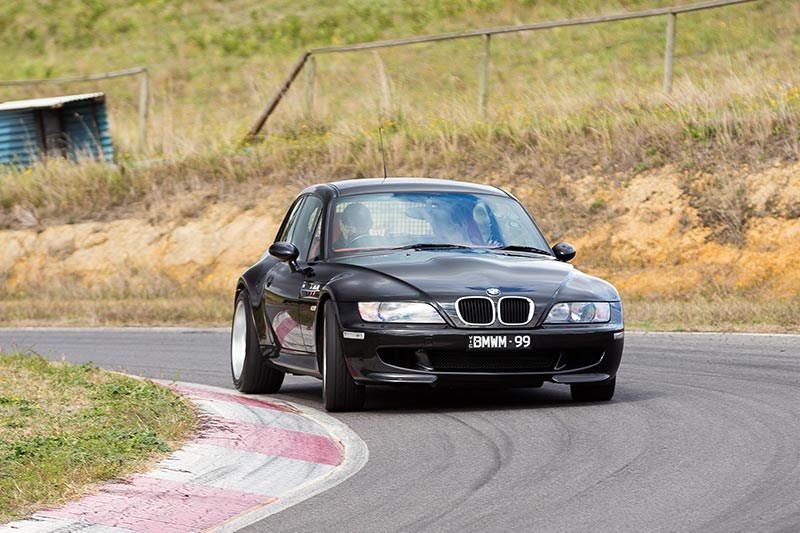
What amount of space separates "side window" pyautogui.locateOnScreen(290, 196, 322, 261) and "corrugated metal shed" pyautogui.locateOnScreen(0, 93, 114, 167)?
63.1 ft

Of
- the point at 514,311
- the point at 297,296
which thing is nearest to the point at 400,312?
the point at 514,311

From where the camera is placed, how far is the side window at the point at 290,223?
11.8 m

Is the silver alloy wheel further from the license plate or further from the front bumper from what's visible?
the license plate

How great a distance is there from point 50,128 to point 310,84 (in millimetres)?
7206

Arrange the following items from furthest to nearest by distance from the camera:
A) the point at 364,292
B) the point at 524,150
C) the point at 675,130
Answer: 1. the point at 524,150
2. the point at 675,130
3. the point at 364,292

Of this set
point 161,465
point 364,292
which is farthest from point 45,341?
point 161,465

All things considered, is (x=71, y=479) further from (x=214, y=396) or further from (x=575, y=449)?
(x=214, y=396)

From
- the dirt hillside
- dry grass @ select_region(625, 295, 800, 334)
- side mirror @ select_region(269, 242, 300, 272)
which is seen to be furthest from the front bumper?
the dirt hillside

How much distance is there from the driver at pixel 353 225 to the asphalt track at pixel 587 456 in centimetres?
110

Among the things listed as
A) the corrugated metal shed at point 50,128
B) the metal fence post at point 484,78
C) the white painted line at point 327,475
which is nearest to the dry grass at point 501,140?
the metal fence post at point 484,78

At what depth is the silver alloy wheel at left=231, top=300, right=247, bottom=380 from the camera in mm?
11578

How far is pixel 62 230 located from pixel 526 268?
17.8 meters

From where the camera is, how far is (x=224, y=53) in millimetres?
50531

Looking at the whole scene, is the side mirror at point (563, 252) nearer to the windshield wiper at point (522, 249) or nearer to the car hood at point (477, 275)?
the windshield wiper at point (522, 249)
